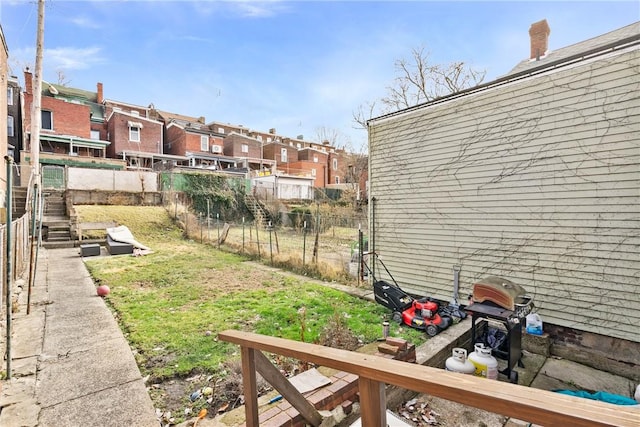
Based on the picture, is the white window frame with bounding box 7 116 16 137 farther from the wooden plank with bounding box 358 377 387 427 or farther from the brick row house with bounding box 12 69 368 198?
the wooden plank with bounding box 358 377 387 427

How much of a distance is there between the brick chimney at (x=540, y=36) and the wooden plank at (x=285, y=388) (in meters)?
11.8

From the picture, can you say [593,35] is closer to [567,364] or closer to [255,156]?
[567,364]

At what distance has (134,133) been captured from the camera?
92.1 feet

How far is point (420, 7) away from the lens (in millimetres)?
6793

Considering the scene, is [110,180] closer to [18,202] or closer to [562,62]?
[18,202]

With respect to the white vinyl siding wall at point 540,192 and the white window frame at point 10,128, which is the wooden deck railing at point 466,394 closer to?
the white vinyl siding wall at point 540,192

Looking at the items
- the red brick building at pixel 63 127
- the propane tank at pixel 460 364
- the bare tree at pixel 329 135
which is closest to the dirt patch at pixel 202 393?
the propane tank at pixel 460 364

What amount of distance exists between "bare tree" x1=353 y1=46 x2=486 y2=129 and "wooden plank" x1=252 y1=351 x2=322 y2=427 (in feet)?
51.9

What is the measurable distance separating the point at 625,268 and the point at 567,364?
1.43 metres

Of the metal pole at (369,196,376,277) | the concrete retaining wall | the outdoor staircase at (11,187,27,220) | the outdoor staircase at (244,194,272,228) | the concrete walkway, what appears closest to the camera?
the concrete walkway

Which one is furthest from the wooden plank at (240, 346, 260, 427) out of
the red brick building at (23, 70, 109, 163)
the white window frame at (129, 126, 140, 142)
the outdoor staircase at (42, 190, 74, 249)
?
the white window frame at (129, 126, 140, 142)

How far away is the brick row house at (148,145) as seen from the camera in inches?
944

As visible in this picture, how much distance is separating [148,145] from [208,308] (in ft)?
96.3

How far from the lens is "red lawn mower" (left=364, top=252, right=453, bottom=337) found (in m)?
4.21
